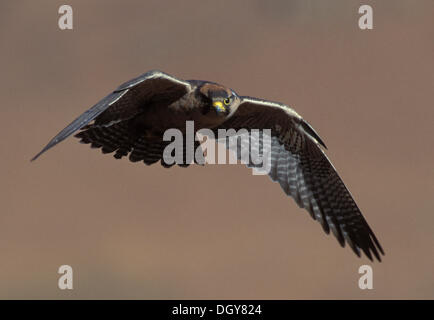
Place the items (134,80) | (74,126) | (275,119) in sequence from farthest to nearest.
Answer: (275,119), (134,80), (74,126)

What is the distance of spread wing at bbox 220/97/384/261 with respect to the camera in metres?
12.3

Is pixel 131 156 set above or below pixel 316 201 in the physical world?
above

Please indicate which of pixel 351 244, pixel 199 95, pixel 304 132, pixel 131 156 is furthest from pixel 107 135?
pixel 351 244

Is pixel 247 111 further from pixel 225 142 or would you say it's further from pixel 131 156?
pixel 131 156

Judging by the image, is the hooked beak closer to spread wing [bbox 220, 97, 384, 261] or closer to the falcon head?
the falcon head

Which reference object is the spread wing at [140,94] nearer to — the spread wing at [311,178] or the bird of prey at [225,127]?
the bird of prey at [225,127]

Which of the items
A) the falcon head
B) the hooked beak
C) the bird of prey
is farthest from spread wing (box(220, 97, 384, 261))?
the hooked beak

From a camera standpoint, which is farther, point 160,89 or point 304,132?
point 304,132

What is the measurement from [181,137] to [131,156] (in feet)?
2.66

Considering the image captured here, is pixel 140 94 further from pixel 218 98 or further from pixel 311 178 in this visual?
pixel 311 178

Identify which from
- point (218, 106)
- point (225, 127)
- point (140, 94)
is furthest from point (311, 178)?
point (140, 94)

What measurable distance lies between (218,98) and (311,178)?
3092 millimetres

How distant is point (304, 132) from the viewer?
40.5 ft

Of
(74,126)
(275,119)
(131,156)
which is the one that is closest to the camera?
(74,126)
